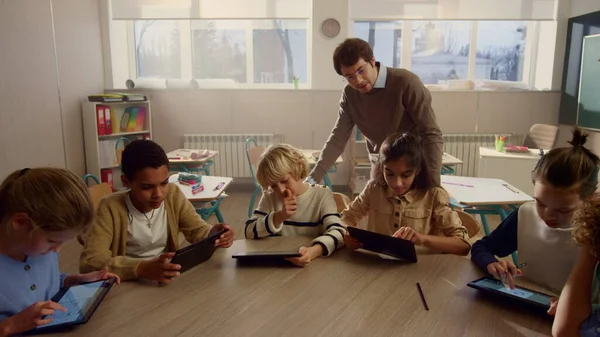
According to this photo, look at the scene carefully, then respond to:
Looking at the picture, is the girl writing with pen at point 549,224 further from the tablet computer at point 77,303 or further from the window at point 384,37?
the window at point 384,37

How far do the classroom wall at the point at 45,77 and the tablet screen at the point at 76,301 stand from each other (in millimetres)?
3072

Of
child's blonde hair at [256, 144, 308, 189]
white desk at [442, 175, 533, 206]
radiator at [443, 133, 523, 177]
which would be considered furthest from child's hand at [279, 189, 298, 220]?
radiator at [443, 133, 523, 177]

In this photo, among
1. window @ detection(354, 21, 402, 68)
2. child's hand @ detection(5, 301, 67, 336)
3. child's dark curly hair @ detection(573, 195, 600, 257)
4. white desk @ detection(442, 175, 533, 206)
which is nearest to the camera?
child's dark curly hair @ detection(573, 195, 600, 257)

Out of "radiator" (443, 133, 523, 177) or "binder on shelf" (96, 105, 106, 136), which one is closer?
"binder on shelf" (96, 105, 106, 136)

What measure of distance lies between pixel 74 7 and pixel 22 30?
1086 mm

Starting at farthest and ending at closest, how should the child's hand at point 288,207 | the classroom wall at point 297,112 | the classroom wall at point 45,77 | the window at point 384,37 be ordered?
the window at point 384,37, the classroom wall at point 297,112, the classroom wall at point 45,77, the child's hand at point 288,207

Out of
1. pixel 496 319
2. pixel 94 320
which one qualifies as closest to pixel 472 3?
pixel 496 319

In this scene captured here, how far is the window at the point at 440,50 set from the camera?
18.6 feet

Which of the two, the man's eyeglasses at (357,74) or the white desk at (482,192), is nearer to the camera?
the man's eyeglasses at (357,74)

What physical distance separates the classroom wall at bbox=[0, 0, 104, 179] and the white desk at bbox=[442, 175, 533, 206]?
3573 mm

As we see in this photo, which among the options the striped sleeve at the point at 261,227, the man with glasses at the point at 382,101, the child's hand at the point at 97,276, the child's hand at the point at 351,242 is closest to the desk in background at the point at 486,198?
the man with glasses at the point at 382,101

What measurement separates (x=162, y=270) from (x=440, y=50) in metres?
5.31

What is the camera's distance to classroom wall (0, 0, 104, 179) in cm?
376

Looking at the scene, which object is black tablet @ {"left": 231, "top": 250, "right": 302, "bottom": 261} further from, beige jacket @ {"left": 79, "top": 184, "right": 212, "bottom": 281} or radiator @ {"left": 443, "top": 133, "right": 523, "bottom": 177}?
radiator @ {"left": 443, "top": 133, "right": 523, "bottom": 177}
